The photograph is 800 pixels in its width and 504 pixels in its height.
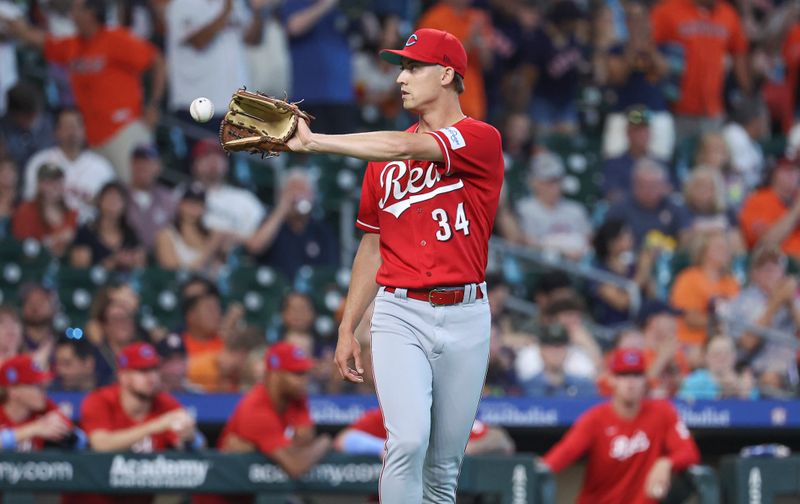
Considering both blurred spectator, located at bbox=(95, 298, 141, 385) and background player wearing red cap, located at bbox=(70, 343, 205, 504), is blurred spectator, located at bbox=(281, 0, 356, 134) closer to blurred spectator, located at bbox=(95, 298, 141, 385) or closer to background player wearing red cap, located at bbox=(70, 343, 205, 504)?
blurred spectator, located at bbox=(95, 298, 141, 385)

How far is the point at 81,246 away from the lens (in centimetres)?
966

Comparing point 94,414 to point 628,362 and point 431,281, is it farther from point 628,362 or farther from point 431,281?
point 431,281

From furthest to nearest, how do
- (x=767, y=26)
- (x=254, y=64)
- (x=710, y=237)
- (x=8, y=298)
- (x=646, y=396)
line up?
(x=767, y=26) < (x=254, y=64) < (x=710, y=237) < (x=8, y=298) < (x=646, y=396)

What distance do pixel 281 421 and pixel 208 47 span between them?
4175mm

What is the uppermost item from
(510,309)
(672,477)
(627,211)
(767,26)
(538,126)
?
(767,26)

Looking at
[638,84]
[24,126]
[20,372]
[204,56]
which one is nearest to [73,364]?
[20,372]

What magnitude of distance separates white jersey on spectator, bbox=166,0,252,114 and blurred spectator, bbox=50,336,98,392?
8.99 feet

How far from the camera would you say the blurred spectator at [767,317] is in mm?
9820

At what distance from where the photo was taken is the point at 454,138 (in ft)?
16.1

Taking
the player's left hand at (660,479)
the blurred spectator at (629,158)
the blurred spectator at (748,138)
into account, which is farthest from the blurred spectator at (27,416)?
the blurred spectator at (748,138)

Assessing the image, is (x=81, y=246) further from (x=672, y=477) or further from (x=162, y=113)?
(x=672, y=477)

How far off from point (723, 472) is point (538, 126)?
208 inches

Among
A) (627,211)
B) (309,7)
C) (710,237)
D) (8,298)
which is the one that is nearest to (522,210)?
(627,211)

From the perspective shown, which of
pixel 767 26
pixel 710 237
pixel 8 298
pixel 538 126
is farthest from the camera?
pixel 767 26
